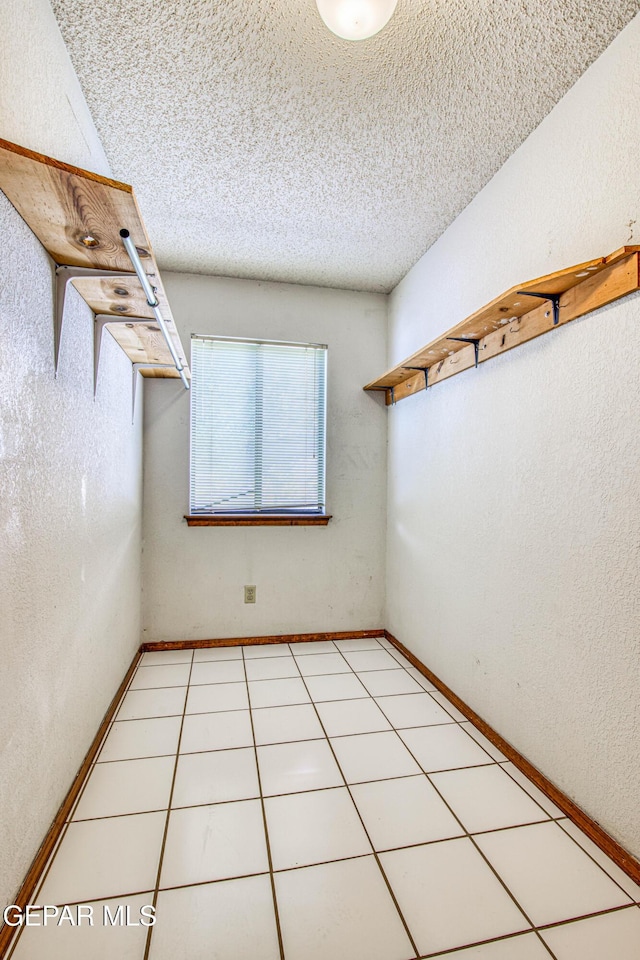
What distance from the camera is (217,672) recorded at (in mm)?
2662

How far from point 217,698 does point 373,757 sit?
2.98 feet

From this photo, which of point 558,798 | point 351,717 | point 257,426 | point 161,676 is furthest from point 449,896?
point 257,426

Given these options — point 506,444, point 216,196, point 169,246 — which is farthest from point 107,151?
point 506,444

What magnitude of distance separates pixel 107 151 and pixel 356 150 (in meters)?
1.10

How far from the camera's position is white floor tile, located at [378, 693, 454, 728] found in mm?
2146

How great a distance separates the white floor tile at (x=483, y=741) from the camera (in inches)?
73.6

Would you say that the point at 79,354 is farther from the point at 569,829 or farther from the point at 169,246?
the point at 569,829

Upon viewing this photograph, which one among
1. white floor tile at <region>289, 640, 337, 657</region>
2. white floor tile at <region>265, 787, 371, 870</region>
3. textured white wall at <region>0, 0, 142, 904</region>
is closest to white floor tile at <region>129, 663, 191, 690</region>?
textured white wall at <region>0, 0, 142, 904</region>

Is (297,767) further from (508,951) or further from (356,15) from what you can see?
(356,15)

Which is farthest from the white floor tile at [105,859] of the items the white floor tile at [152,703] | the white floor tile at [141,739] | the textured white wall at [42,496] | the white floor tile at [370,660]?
the white floor tile at [370,660]

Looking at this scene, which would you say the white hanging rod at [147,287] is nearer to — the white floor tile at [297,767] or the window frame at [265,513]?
the window frame at [265,513]
